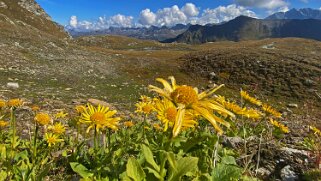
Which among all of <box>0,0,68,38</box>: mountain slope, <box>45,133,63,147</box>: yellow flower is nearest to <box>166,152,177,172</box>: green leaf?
<box>45,133,63,147</box>: yellow flower

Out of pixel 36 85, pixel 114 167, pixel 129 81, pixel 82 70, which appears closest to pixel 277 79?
pixel 129 81

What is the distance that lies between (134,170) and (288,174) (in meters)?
2.96

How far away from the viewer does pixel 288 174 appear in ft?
17.9

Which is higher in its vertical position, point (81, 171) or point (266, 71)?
point (81, 171)

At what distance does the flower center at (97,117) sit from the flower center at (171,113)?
113cm

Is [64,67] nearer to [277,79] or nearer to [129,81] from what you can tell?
[129,81]

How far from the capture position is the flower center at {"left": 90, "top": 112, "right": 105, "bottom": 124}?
14.2 ft

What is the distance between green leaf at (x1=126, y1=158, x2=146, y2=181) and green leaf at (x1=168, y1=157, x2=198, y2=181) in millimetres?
316

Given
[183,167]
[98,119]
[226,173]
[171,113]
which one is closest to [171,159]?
[183,167]

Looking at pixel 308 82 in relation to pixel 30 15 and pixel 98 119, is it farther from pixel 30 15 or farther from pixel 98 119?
pixel 30 15

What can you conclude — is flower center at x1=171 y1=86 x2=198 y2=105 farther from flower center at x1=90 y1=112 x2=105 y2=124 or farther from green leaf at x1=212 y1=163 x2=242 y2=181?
flower center at x1=90 y1=112 x2=105 y2=124

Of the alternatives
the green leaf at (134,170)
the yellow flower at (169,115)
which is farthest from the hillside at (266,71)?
the green leaf at (134,170)

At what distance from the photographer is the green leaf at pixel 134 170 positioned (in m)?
3.34

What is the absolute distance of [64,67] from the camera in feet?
101
